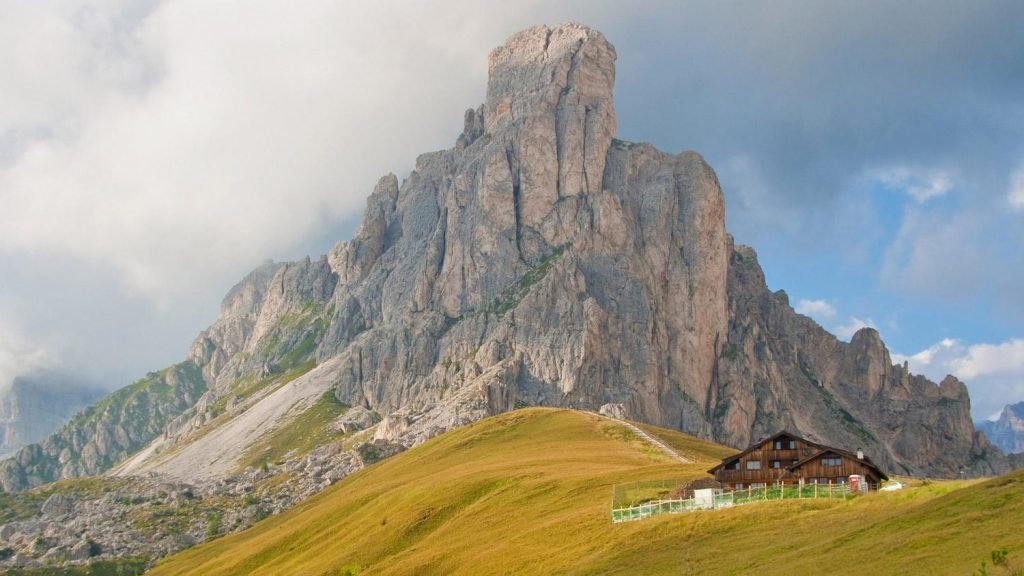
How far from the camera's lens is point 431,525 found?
101 m

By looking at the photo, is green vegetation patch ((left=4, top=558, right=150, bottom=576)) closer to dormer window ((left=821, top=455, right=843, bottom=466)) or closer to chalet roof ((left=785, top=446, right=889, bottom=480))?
chalet roof ((left=785, top=446, right=889, bottom=480))

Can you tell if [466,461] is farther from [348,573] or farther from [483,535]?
[483,535]

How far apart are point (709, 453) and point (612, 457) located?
3647 centimetres

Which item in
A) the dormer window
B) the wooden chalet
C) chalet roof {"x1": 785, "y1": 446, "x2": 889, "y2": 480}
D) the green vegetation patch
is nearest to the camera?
chalet roof {"x1": 785, "y1": 446, "x2": 889, "y2": 480}

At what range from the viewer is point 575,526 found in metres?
73.8

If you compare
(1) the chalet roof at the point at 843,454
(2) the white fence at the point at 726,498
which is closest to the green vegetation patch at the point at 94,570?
(1) the chalet roof at the point at 843,454

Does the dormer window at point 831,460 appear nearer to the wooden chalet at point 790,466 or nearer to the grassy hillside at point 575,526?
the wooden chalet at point 790,466

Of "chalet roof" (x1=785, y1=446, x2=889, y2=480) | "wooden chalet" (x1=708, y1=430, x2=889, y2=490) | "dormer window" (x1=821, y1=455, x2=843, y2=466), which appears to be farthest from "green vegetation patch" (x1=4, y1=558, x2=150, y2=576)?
"dormer window" (x1=821, y1=455, x2=843, y2=466)

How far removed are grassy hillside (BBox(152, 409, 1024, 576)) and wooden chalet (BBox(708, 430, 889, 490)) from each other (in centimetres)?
751

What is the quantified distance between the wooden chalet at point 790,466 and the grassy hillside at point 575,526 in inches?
296

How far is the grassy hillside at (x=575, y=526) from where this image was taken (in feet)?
152

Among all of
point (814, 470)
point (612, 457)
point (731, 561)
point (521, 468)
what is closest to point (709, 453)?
point (612, 457)

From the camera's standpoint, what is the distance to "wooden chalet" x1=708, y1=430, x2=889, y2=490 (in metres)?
81.8

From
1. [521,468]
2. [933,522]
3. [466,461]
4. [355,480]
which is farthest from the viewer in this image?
[355,480]
